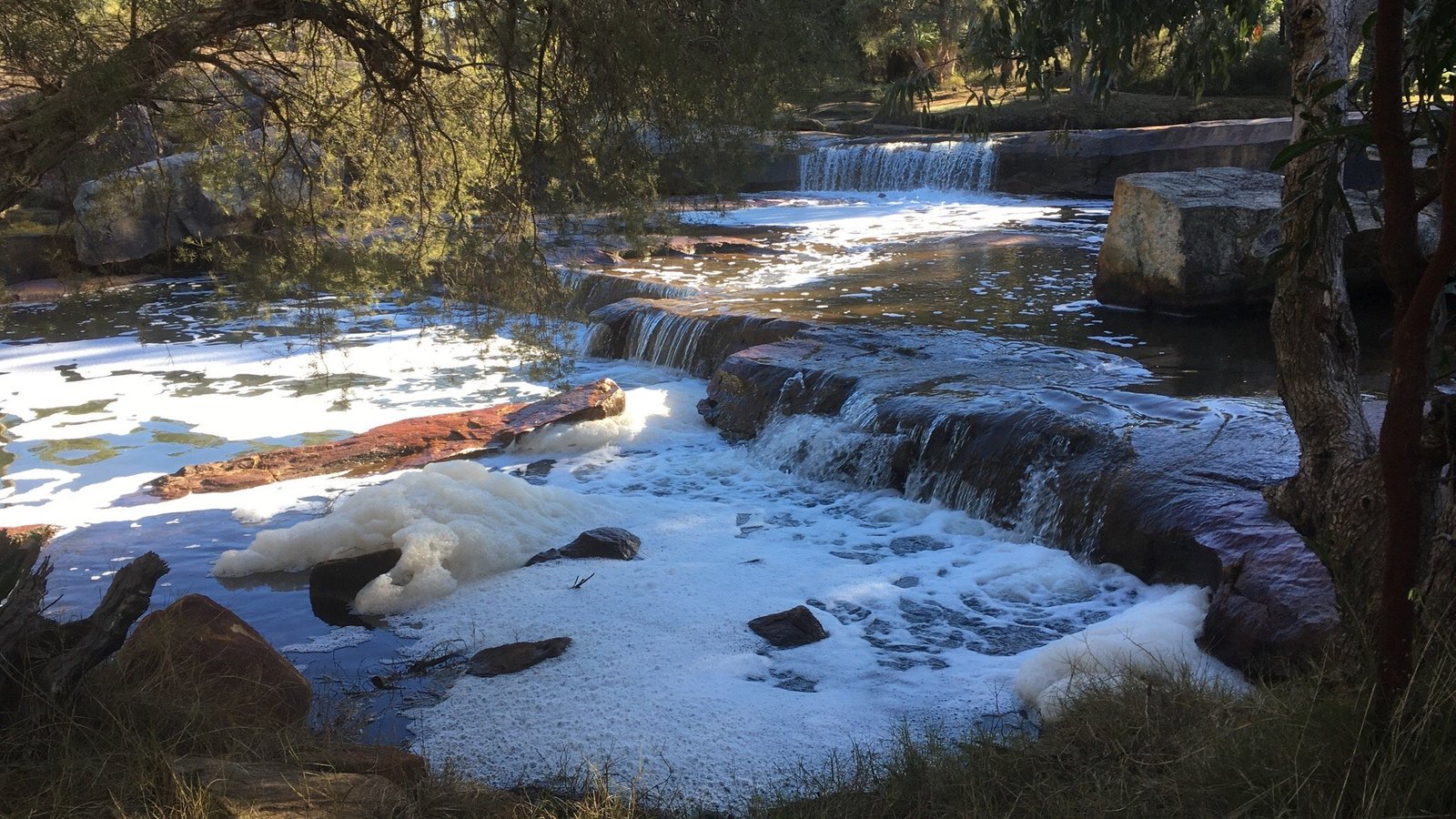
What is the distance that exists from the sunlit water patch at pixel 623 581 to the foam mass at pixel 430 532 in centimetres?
2

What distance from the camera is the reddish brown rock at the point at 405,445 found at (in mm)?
8438

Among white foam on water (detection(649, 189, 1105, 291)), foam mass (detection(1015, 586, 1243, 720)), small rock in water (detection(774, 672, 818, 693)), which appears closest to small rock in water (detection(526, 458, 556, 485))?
small rock in water (detection(774, 672, 818, 693))

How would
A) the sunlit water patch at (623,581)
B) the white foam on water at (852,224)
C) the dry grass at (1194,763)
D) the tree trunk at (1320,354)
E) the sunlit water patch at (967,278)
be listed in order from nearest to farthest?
the dry grass at (1194,763) < the tree trunk at (1320,354) < the sunlit water patch at (623,581) < the sunlit water patch at (967,278) < the white foam on water at (852,224)

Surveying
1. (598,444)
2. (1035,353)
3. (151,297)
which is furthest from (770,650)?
(151,297)

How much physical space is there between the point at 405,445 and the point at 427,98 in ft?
12.4

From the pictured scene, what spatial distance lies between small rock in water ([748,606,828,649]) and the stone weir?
1.72 m

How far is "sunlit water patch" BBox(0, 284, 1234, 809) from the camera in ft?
14.9

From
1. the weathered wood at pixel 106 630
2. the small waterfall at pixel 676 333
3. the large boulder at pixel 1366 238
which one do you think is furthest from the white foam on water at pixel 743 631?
the large boulder at pixel 1366 238

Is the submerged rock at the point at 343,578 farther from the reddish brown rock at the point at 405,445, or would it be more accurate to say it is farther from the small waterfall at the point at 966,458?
the small waterfall at the point at 966,458

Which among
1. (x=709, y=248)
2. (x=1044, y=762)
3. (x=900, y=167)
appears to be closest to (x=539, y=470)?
(x=1044, y=762)

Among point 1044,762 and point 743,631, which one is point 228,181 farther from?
point 1044,762

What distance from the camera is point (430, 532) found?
6.43m

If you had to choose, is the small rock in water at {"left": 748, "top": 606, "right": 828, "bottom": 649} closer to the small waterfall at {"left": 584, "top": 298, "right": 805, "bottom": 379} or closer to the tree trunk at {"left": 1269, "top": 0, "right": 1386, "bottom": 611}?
the tree trunk at {"left": 1269, "top": 0, "right": 1386, "bottom": 611}

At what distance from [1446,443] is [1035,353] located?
6.74 m
